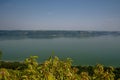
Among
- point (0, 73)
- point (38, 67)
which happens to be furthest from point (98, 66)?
point (0, 73)

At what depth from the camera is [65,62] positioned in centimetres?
444

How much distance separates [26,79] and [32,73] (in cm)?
15

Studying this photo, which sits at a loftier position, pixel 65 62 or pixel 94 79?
pixel 65 62

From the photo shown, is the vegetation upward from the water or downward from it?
upward

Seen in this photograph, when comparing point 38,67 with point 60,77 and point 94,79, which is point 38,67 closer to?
point 60,77

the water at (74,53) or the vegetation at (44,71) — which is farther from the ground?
the vegetation at (44,71)

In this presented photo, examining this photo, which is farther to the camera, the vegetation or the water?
the water

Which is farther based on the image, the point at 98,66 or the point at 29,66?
the point at 98,66

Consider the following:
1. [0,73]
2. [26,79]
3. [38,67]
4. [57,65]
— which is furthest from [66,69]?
[0,73]

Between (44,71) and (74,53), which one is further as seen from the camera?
(74,53)

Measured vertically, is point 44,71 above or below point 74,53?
above

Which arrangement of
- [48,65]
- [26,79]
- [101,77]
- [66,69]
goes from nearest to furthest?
[26,79], [48,65], [66,69], [101,77]

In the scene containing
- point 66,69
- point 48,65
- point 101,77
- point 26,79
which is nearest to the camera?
point 26,79

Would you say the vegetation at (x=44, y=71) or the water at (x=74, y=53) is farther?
the water at (x=74, y=53)
